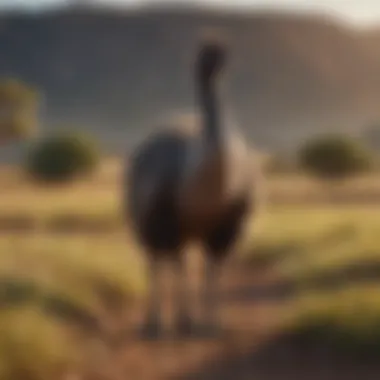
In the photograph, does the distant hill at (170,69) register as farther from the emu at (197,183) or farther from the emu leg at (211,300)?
the emu leg at (211,300)

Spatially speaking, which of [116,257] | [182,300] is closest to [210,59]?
[116,257]

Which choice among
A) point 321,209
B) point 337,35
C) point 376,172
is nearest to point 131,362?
point 321,209

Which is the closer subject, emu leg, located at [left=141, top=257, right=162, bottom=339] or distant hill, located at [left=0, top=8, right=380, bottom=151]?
distant hill, located at [left=0, top=8, right=380, bottom=151]

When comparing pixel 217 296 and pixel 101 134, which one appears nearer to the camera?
pixel 101 134

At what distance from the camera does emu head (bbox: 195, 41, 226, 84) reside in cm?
190

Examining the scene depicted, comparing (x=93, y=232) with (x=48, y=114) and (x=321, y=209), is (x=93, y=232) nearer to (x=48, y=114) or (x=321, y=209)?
(x=48, y=114)

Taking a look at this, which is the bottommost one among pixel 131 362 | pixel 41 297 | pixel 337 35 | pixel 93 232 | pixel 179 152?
pixel 131 362

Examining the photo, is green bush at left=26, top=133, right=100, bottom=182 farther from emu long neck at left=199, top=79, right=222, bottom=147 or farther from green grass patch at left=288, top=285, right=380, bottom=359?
green grass patch at left=288, top=285, right=380, bottom=359

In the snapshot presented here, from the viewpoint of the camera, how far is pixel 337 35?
195cm

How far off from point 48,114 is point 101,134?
0.11m

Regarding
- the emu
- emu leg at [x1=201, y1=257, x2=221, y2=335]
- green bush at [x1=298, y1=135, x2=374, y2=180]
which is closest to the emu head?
the emu

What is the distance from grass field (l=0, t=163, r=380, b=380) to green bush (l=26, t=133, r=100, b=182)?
27 millimetres

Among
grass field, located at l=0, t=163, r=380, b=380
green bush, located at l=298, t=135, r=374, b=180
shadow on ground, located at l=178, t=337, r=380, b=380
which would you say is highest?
green bush, located at l=298, t=135, r=374, b=180

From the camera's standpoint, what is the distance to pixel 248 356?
1.96 m
